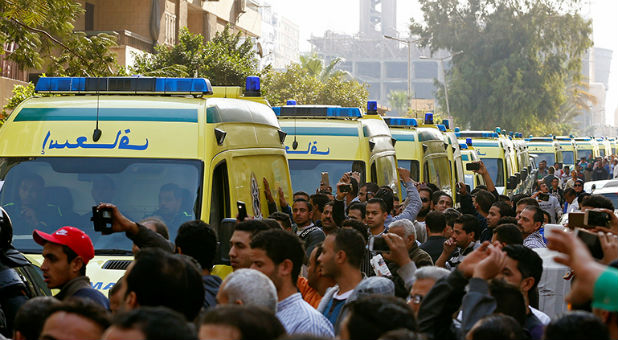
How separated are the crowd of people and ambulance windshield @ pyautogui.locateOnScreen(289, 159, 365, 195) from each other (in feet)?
11.5

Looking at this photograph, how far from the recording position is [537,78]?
195ft

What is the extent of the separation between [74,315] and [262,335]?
0.80 metres

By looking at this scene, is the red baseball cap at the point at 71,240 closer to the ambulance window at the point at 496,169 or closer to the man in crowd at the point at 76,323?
the man in crowd at the point at 76,323

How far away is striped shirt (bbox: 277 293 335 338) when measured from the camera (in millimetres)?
4555

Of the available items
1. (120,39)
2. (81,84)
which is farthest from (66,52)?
(120,39)

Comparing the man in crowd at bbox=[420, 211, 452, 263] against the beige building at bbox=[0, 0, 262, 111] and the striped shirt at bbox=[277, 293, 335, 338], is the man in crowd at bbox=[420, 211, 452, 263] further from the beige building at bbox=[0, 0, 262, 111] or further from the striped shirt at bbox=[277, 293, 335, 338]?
the beige building at bbox=[0, 0, 262, 111]

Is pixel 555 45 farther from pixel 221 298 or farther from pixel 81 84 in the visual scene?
pixel 221 298

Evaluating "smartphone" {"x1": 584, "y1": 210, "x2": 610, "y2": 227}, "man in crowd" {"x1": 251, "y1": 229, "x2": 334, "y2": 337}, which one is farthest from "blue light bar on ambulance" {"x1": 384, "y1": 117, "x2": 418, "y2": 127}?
"man in crowd" {"x1": 251, "y1": 229, "x2": 334, "y2": 337}

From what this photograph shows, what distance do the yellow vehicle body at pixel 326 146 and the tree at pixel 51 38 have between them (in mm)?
3379

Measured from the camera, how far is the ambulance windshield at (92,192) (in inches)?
283

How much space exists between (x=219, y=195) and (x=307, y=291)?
1.58 metres

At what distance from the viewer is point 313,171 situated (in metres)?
11.7

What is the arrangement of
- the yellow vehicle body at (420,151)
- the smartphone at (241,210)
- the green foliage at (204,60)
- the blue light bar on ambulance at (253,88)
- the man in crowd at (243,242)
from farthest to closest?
1. the green foliage at (204,60)
2. the yellow vehicle body at (420,151)
3. the blue light bar on ambulance at (253,88)
4. the smartphone at (241,210)
5. the man in crowd at (243,242)

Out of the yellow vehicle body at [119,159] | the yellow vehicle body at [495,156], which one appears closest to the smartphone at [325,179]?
the yellow vehicle body at [119,159]
